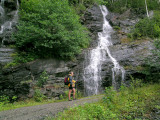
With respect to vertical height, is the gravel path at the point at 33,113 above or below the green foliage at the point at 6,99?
above

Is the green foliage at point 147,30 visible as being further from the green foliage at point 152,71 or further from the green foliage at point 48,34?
the green foliage at point 48,34

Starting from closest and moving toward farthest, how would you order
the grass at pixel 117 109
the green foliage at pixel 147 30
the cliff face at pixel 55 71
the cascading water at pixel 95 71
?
the grass at pixel 117 109 < the cliff face at pixel 55 71 < the cascading water at pixel 95 71 < the green foliage at pixel 147 30

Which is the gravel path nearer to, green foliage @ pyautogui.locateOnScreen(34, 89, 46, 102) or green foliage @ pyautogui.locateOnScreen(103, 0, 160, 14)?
green foliage @ pyautogui.locateOnScreen(34, 89, 46, 102)

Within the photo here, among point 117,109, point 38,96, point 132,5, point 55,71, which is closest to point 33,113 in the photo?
point 117,109

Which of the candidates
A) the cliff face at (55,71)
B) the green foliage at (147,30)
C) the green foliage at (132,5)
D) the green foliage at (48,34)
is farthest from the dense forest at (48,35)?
the green foliage at (132,5)

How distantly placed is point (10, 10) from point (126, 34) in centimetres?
1676

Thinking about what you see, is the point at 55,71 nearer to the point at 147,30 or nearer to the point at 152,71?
the point at 152,71

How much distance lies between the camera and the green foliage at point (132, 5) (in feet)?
78.0

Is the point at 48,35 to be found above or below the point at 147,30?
below

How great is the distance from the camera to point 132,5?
25.6 meters

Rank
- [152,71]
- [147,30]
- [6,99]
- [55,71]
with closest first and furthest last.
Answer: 1. [6,99]
2. [152,71]
3. [55,71]
4. [147,30]

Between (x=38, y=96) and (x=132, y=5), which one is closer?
(x=38, y=96)

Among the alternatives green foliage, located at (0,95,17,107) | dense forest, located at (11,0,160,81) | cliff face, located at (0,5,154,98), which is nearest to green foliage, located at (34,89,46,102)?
cliff face, located at (0,5,154,98)

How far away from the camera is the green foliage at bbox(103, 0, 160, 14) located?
23784 millimetres
